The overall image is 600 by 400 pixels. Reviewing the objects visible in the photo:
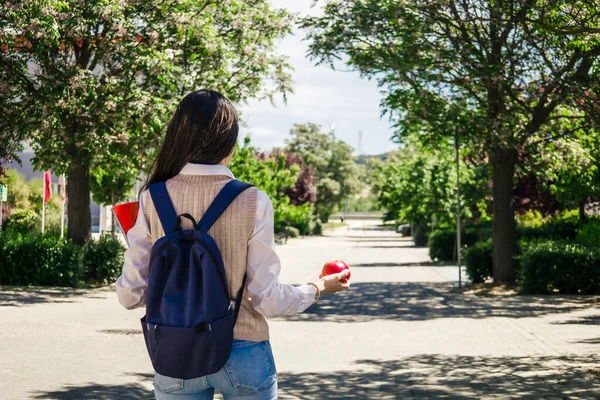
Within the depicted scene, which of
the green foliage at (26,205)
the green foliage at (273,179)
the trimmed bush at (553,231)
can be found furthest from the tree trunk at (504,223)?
the green foliage at (273,179)

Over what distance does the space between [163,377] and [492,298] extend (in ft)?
51.4

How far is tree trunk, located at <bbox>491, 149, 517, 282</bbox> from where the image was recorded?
19.8 metres

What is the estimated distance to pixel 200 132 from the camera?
2.79 metres

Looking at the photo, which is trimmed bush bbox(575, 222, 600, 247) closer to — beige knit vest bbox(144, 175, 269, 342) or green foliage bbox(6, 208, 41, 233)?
beige knit vest bbox(144, 175, 269, 342)

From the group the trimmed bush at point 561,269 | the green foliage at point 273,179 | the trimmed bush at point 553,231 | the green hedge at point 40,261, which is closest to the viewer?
the trimmed bush at point 561,269

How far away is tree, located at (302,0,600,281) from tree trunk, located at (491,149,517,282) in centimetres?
2

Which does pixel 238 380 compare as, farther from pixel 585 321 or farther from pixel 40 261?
pixel 40 261

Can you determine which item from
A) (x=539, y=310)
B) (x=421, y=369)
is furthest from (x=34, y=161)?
(x=421, y=369)

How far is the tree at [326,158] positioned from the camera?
88.4 m

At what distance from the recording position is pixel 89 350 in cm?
984

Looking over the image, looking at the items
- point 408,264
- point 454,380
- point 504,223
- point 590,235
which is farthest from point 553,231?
point 454,380

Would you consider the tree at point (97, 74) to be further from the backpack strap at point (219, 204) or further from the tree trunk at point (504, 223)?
the backpack strap at point (219, 204)

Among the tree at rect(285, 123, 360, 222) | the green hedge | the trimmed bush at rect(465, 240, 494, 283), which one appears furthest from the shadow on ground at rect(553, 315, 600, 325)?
the tree at rect(285, 123, 360, 222)

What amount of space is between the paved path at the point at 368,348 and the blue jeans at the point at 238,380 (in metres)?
4.74
